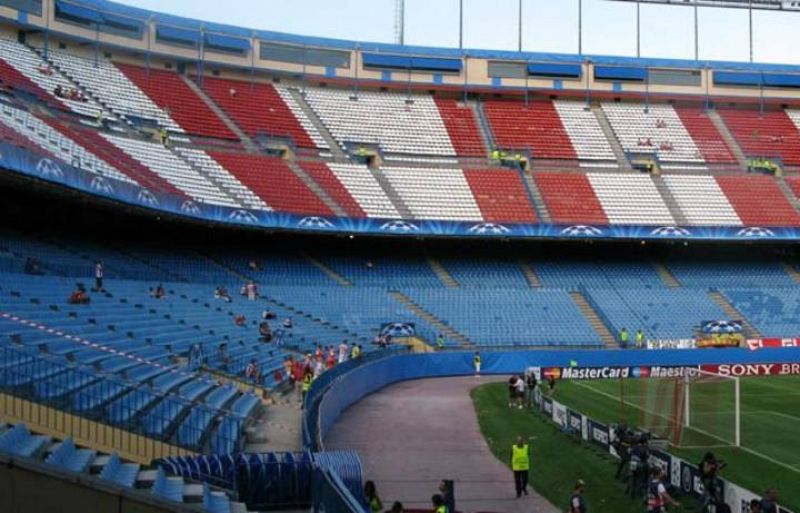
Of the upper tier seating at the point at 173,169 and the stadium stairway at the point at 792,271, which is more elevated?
the upper tier seating at the point at 173,169

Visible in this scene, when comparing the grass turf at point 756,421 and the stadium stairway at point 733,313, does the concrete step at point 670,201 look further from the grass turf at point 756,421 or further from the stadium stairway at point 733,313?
the grass turf at point 756,421

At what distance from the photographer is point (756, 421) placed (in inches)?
1161

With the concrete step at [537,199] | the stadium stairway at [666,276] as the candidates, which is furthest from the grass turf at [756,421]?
the concrete step at [537,199]

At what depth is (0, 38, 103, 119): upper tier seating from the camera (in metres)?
43.9

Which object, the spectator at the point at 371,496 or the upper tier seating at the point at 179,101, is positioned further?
the upper tier seating at the point at 179,101

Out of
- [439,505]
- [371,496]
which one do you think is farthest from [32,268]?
[439,505]

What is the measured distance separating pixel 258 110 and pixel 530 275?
1966 cm

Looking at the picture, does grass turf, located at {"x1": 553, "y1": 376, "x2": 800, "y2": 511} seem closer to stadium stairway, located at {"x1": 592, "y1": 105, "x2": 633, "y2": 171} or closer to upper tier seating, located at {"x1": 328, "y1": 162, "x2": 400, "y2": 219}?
upper tier seating, located at {"x1": 328, "y1": 162, "x2": 400, "y2": 219}

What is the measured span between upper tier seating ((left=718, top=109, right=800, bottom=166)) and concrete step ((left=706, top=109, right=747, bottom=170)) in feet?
0.94

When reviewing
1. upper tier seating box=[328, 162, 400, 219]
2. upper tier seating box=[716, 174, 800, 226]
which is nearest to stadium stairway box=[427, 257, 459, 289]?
upper tier seating box=[328, 162, 400, 219]

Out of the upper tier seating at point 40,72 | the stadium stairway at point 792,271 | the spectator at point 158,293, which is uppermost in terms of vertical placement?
the upper tier seating at point 40,72

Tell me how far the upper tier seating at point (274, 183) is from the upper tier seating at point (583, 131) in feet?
64.2

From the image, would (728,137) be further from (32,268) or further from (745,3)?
(32,268)

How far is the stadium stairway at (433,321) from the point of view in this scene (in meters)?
49.2
